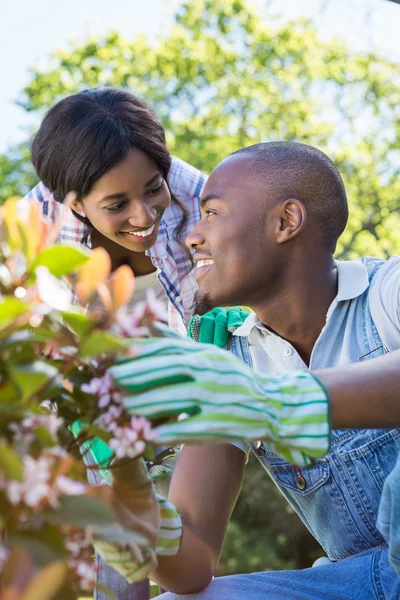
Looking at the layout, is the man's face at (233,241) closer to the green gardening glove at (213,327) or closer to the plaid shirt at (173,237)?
the green gardening glove at (213,327)

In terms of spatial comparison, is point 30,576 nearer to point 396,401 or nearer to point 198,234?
point 396,401

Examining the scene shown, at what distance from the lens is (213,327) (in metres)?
1.91

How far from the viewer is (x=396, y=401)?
3.62 ft

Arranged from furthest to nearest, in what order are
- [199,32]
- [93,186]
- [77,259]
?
[199,32]
[93,186]
[77,259]

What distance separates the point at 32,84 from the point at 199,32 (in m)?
3.34

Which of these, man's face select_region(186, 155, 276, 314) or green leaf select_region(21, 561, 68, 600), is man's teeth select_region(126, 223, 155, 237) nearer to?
man's face select_region(186, 155, 276, 314)

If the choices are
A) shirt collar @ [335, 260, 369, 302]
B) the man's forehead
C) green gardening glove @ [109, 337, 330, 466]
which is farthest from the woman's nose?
green gardening glove @ [109, 337, 330, 466]

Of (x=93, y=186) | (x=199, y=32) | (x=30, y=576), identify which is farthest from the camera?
(x=199, y=32)

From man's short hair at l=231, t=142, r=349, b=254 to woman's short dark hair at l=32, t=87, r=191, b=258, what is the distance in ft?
2.00

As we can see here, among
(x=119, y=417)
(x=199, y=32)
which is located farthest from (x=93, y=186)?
(x=199, y=32)

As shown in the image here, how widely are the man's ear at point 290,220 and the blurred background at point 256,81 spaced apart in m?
12.2

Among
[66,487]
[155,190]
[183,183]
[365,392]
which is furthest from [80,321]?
[183,183]

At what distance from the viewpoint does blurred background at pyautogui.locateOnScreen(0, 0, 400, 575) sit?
47.3ft

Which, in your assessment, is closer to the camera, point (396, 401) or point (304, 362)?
point (396, 401)
